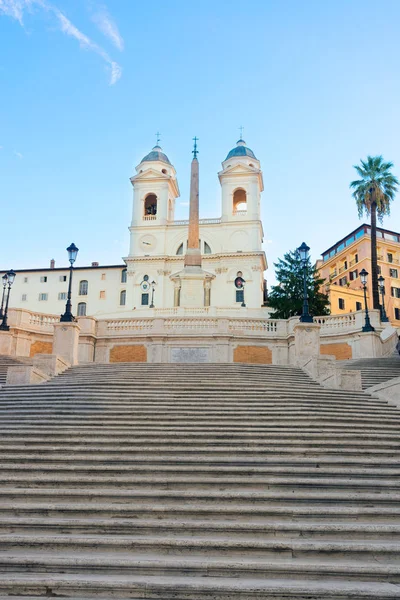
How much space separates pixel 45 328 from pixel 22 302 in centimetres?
5041

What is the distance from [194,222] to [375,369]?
82.3 ft

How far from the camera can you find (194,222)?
4159 centimetres

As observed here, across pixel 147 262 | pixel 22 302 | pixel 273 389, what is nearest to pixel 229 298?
pixel 147 262

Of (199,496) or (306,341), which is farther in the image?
(306,341)

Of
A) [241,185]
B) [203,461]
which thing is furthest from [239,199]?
[203,461]

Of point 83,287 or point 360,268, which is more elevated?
point 360,268

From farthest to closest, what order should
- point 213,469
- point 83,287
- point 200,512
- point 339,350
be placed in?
point 83,287 → point 339,350 → point 213,469 → point 200,512

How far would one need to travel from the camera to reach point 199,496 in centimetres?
797

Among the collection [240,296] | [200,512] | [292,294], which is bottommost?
[200,512]

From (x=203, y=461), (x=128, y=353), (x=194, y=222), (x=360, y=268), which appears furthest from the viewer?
(x=360, y=268)

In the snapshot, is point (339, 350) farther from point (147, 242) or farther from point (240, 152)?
point (240, 152)

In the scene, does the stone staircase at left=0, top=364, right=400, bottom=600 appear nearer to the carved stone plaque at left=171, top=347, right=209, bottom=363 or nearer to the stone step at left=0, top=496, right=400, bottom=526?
the stone step at left=0, top=496, right=400, bottom=526

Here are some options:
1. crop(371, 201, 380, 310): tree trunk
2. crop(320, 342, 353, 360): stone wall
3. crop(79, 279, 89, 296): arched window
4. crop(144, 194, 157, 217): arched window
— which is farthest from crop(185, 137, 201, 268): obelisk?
crop(79, 279, 89, 296): arched window

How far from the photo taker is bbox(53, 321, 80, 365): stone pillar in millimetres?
19969
